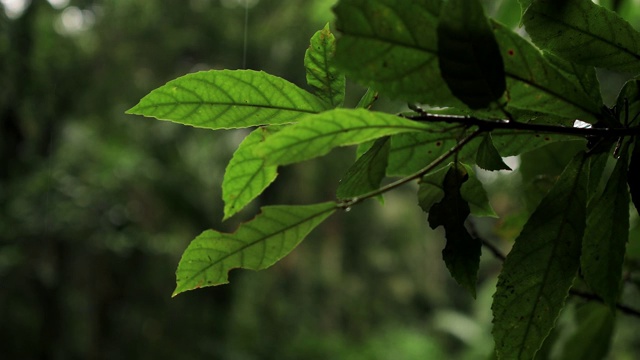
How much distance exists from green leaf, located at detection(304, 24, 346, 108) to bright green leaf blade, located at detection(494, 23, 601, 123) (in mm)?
101

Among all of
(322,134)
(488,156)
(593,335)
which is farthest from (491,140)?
(593,335)

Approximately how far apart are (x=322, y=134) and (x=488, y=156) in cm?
11

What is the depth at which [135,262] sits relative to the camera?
385cm

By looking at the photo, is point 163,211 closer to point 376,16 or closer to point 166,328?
point 166,328

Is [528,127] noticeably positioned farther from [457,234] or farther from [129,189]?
[129,189]

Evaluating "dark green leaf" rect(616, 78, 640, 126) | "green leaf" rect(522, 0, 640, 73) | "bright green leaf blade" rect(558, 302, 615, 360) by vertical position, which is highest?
"green leaf" rect(522, 0, 640, 73)

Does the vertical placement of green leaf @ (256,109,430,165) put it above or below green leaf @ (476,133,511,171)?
below

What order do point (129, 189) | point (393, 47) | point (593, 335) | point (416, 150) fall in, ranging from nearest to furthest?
point (393, 47) → point (416, 150) → point (593, 335) → point (129, 189)

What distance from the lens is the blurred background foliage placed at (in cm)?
339

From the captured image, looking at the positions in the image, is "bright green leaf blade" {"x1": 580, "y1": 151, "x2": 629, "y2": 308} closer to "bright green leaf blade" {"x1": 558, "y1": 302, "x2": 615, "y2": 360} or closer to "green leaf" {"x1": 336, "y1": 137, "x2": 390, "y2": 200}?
"green leaf" {"x1": 336, "y1": 137, "x2": 390, "y2": 200}

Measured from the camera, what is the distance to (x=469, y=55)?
0.83 feet

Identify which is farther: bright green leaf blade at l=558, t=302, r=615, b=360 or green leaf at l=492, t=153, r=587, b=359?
bright green leaf blade at l=558, t=302, r=615, b=360

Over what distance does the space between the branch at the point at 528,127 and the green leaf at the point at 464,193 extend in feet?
0.26

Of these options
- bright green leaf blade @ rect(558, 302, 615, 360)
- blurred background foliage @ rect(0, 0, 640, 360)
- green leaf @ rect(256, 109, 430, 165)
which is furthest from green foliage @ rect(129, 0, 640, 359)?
blurred background foliage @ rect(0, 0, 640, 360)
